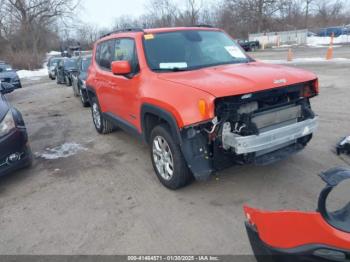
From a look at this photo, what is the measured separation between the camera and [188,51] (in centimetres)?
438

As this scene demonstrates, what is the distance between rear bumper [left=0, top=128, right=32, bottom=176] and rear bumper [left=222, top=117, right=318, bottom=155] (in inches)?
116

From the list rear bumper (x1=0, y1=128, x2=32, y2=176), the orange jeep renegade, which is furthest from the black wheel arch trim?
rear bumper (x1=0, y1=128, x2=32, y2=176)

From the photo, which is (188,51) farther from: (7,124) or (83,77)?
(83,77)

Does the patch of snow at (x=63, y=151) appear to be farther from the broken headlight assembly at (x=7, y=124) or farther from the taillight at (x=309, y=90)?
the taillight at (x=309, y=90)

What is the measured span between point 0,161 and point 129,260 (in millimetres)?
2474

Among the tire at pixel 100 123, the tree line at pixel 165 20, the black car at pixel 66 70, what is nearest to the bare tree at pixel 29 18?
the tree line at pixel 165 20

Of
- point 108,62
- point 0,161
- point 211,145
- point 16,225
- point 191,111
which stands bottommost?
point 16,225

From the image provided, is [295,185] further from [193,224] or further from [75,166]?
[75,166]

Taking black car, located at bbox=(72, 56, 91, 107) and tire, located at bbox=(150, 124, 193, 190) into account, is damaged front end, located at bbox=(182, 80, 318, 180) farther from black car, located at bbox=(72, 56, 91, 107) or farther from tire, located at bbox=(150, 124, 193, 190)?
black car, located at bbox=(72, 56, 91, 107)

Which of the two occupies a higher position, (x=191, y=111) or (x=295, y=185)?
(x=191, y=111)

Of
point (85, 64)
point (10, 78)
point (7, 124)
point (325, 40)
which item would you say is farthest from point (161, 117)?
point (325, 40)

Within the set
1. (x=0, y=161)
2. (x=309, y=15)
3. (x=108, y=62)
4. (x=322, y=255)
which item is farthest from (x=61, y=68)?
(x=309, y=15)

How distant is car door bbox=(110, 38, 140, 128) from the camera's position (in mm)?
4308

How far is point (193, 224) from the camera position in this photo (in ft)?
10.7
